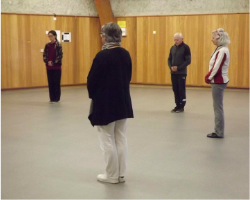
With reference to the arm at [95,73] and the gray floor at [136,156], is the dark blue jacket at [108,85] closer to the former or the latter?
the arm at [95,73]

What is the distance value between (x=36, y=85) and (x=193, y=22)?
5122mm

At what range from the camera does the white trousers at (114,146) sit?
385 cm

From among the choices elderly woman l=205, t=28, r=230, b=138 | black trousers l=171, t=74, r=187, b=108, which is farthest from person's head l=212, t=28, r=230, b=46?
black trousers l=171, t=74, r=187, b=108

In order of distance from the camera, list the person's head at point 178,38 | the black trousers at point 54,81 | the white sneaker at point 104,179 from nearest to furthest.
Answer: the white sneaker at point 104,179, the person's head at point 178,38, the black trousers at point 54,81

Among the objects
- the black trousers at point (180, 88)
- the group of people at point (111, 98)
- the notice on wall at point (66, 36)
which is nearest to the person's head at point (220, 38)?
the group of people at point (111, 98)

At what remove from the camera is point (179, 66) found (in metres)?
8.13

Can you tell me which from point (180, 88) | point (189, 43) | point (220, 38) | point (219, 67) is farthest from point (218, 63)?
point (189, 43)

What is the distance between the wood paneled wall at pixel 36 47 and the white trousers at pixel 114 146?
861 centimetres

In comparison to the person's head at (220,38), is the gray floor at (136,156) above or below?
below

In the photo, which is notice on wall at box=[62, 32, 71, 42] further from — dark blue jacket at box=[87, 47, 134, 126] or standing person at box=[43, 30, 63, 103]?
dark blue jacket at box=[87, 47, 134, 126]

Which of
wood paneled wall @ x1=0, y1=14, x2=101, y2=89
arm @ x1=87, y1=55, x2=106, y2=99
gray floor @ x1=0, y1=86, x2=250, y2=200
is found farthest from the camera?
wood paneled wall @ x1=0, y1=14, x2=101, y2=89

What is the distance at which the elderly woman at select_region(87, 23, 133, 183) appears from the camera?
12.3 ft

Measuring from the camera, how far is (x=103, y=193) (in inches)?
148

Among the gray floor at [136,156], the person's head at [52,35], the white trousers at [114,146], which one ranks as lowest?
the gray floor at [136,156]
